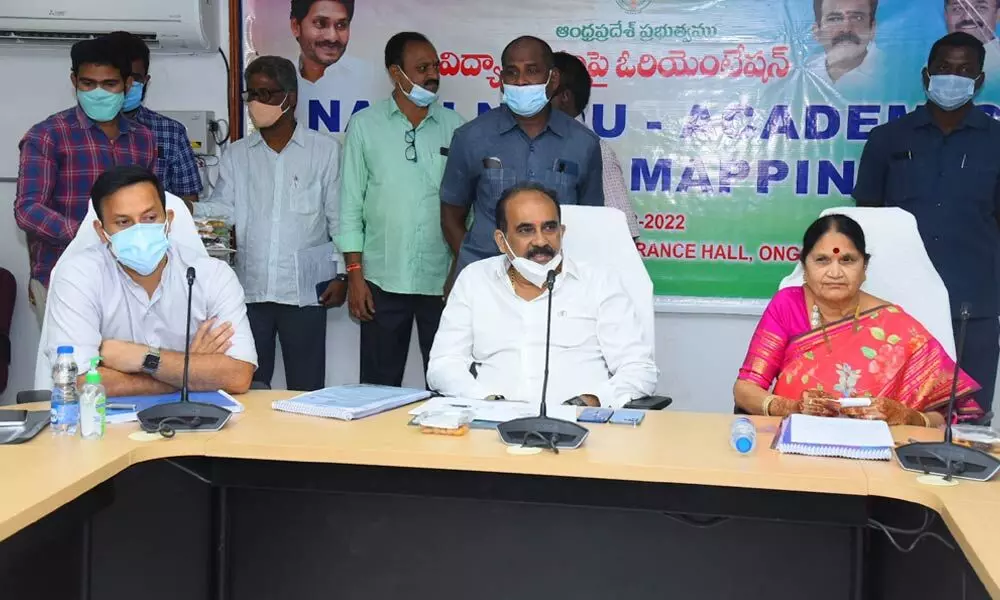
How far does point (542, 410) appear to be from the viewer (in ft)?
7.13

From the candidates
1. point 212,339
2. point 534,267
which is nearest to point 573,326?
point 534,267

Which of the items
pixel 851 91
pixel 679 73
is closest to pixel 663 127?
pixel 679 73

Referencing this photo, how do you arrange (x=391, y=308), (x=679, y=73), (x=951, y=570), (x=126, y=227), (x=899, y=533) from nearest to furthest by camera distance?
(x=951, y=570) < (x=899, y=533) < (x=126, y=227) < (x=391, y=308) < (x=679, y=73)

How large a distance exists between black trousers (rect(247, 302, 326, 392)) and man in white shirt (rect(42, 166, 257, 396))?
1238 millimetres

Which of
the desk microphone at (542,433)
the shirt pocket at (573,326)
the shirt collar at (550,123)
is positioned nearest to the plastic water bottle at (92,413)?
the desk microphone at (542,433)

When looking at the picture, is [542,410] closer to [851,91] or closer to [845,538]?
[845,538]

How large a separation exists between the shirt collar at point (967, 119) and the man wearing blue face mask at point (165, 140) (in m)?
2.84

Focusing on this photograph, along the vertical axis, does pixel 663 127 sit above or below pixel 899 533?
above

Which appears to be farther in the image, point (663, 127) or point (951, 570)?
point (663, 127)

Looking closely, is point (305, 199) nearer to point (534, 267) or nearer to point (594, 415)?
point (534, 267)

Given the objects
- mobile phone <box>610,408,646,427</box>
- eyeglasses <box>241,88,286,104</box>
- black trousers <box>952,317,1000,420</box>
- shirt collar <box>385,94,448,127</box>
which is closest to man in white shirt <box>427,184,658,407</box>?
mobile phone <box>610,408,646,427</box>

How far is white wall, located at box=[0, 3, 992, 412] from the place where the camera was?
447cm

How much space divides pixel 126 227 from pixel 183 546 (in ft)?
2.75

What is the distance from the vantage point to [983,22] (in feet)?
13.4
